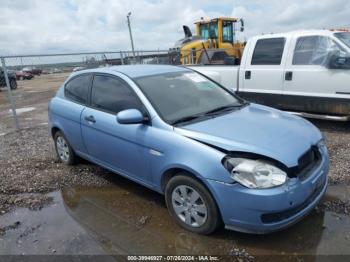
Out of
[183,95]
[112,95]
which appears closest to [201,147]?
[183,95]

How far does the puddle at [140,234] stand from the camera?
3.08 metres

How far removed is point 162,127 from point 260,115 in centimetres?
118

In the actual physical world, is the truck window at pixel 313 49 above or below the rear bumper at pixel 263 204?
above

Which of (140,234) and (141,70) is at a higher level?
(141,70)

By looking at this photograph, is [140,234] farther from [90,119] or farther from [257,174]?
[90,119]

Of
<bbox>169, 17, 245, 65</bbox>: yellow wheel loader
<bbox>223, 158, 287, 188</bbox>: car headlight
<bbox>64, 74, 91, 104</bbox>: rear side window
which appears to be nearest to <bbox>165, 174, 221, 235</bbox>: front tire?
<bbox>223, 158, 287, 188</bbox>: car headlight

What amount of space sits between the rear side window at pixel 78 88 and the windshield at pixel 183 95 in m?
1.09

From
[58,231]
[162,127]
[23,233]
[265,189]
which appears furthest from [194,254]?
[23,233]

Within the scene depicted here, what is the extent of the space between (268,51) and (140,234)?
5023 millimetres

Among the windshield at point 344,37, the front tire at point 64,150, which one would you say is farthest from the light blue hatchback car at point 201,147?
the windshield at point 344,37

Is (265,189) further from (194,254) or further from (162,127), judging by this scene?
(162,127)

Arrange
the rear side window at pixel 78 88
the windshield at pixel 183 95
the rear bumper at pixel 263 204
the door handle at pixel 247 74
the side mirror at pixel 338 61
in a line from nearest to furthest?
1. the rear bumper at pixel 263 204
2. the windshield at pixel 183 95
3. the rear side window at pixel 78 88
4. the side mirror at pixel 338 61
5. the door handle at pixel 247 74

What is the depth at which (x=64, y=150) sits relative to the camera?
5.41 meters

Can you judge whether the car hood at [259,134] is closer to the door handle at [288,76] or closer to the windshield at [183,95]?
the windshield at [183,95]
